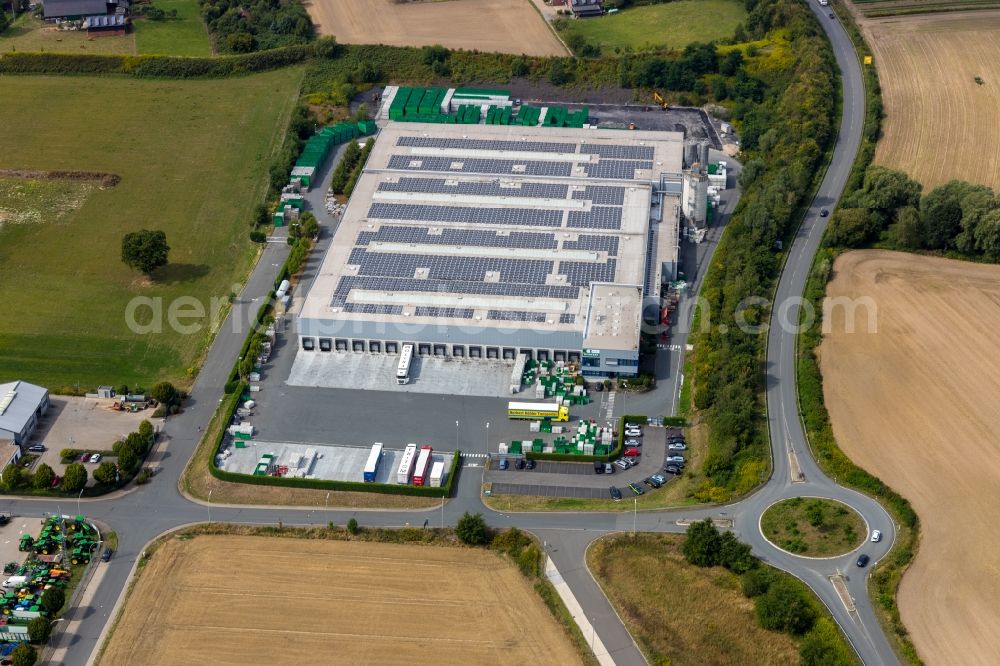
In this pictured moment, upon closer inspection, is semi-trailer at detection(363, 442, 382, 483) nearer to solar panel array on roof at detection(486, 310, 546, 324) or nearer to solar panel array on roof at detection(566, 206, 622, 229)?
solar panel array on roof at detection(486, 310, 546, 324)

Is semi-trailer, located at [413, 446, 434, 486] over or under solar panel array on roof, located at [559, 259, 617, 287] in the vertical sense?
under

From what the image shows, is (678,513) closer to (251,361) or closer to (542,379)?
(542,379)

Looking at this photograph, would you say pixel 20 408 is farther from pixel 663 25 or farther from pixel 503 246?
pixel 663 25

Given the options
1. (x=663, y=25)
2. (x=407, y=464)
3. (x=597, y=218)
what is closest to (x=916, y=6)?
(x=663, y=25)

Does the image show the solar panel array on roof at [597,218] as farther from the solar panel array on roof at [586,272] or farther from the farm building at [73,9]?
the farm building at [73,9]

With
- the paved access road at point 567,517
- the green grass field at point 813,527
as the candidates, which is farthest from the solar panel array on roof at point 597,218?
the green grass field at point 813,527

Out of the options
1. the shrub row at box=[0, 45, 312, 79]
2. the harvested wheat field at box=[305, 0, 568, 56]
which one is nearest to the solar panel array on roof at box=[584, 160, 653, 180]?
the harvested wheat field at box=[305, 0, 568, 56]
